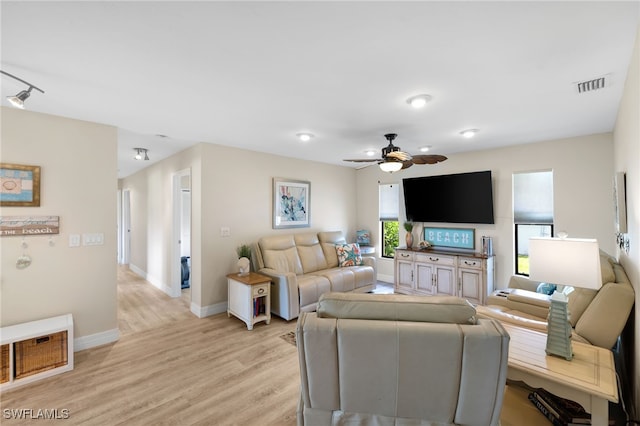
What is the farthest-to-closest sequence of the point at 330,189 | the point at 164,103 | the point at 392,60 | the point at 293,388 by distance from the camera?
the point at 330,189
the point at 164,103
the point at 293,388
the point at 392,60

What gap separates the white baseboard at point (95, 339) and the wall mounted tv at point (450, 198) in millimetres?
4852

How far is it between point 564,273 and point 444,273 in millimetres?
2962

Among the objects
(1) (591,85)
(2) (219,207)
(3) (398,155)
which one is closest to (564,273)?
(1) (591,85)

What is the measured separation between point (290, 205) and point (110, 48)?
354 cm

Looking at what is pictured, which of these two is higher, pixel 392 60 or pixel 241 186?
pixel 392 60

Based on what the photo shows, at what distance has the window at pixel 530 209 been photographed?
13.1 ft

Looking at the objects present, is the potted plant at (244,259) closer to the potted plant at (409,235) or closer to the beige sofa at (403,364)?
the beige sofa at (403,364)

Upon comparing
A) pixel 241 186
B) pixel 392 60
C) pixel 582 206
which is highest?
pixel 392 60

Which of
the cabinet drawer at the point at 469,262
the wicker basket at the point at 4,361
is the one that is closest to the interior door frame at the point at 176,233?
the wicker basket at the point at 4,361

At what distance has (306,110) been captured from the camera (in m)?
2.73

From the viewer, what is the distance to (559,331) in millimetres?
1637

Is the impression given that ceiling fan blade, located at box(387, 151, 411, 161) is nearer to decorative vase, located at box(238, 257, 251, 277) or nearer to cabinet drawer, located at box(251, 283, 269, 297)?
cabinet drawer, located at box(251, 283, 269, 297)

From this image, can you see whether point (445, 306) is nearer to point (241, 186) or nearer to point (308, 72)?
point (308, 72)

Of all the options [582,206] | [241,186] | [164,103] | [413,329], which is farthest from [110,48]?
[582,206]
